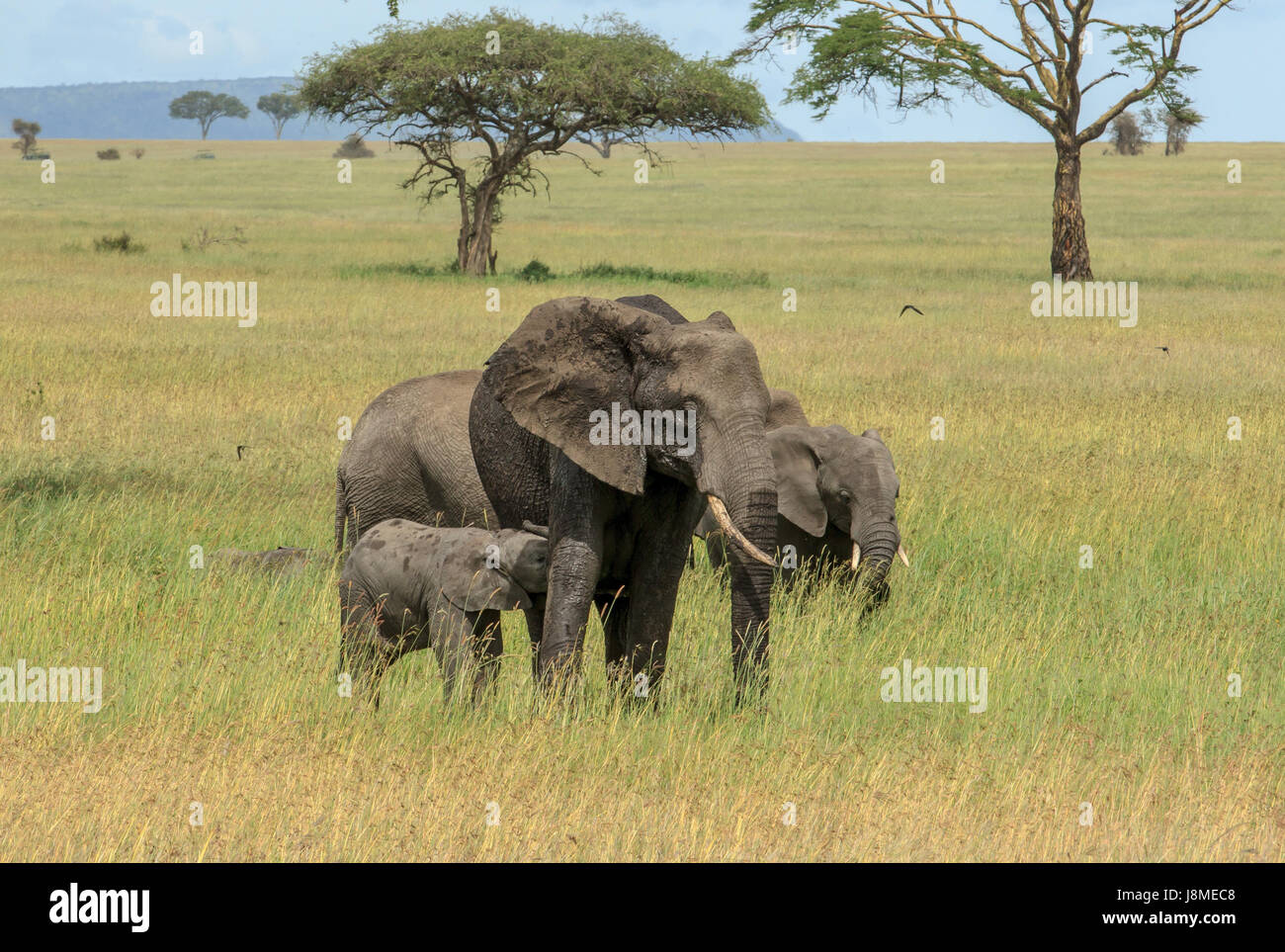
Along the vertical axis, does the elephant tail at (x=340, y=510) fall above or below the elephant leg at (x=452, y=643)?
above

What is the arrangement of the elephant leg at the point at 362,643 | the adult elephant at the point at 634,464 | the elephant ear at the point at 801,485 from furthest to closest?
the elephant ear at the point at 801,485 < the elephant leg at the point at 362,643 < the adult elephant at the point at 634,464

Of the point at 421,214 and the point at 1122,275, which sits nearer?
the point at 1122,275

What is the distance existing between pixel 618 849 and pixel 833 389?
12556 mm

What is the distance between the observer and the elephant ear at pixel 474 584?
6.26 m

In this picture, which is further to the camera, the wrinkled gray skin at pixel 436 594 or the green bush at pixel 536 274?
the green bush at pixel 536 274

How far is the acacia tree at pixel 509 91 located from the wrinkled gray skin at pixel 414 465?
2558 centimetres

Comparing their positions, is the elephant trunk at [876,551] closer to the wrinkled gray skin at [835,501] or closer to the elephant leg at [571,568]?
the wrinkled gray skin at [835,501]

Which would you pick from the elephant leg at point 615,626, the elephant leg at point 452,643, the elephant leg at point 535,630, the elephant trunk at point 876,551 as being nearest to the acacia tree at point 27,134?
the elephant trunk at point 876,551

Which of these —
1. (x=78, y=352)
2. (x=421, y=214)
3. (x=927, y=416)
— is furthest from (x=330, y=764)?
(x=421, y=214)

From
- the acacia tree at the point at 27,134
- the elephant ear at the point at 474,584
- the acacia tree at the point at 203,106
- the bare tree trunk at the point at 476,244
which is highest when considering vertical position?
the acacia tree at the point at 203,106

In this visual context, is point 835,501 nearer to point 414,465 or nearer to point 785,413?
point 785,413

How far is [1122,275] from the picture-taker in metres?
35.3

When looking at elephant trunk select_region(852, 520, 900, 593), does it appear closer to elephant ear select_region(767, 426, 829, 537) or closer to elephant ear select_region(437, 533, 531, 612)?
elephant ear select_region(767, 426, 829, 537)

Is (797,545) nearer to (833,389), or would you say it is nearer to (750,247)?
(833,389)
